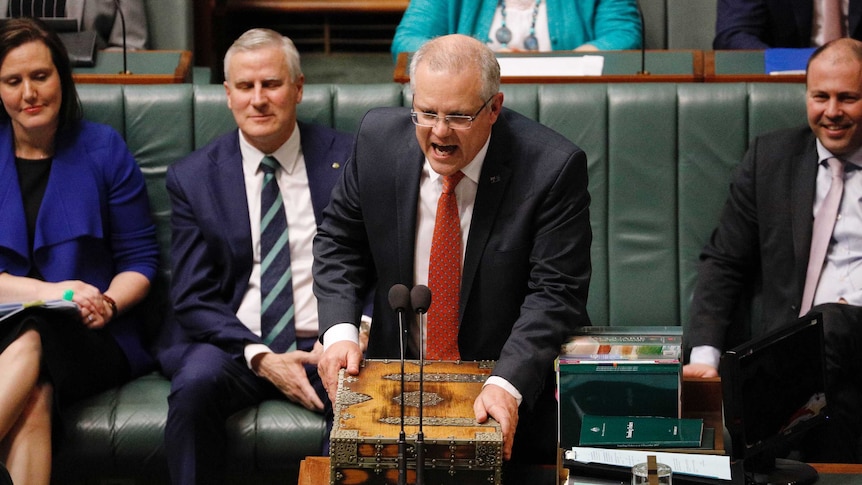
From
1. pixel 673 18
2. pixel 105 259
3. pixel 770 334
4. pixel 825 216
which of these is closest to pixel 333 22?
pixel 673 18

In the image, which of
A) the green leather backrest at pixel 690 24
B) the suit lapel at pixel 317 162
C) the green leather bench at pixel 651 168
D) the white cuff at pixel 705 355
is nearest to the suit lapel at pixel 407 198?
the suit lapel at pixel 317 162

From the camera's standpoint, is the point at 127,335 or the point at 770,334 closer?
the point at 770,334

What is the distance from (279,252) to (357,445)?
1215 millimetres

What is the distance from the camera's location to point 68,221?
321cm

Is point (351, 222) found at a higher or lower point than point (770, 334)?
higher

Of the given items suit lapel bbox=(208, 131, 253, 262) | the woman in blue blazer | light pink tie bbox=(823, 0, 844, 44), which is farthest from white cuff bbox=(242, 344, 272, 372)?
light pink tie bbox=(823, 0, 844, 44)

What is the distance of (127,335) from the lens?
3.26 metres

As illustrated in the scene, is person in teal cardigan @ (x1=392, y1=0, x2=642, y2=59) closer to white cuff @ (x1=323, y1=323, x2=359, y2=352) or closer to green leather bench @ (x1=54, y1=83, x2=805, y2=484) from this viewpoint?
green leather bench @ (x1=54, y1=83, x2=805, y2=484)

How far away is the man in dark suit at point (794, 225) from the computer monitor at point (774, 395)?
621 millimetres

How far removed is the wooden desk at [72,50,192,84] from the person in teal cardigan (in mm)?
773

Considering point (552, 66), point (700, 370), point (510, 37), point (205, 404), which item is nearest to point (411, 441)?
point (205, 404)

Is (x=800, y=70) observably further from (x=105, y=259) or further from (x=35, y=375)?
(x=35, y=375)

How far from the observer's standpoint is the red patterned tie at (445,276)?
2.56 metres

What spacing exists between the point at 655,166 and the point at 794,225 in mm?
434
